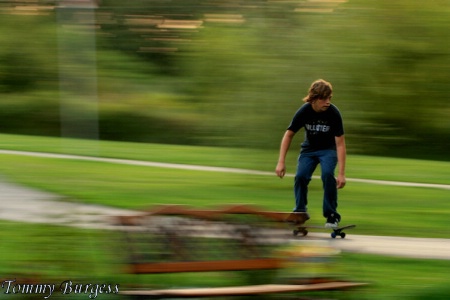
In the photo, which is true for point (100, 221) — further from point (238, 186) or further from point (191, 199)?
point (238, 186)

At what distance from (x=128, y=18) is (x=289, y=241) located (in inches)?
777

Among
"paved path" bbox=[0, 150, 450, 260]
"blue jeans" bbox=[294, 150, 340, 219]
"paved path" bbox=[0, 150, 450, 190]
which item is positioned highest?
"blue jeans" bbox=[294, 150, 340, 219]

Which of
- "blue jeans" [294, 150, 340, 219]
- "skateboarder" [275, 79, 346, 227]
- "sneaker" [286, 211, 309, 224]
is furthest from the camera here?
"blue jeans" [294, 150, 340, 219]

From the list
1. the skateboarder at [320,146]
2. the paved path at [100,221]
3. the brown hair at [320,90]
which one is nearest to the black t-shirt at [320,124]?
the skateboarder at [320,146]

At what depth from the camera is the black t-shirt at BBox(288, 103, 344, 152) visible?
8.70 m

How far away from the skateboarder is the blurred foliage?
3.36 metres

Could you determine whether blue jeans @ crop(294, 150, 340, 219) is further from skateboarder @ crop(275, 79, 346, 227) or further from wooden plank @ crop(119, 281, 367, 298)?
wooden plank @ crop(119, 281, 367, 298)

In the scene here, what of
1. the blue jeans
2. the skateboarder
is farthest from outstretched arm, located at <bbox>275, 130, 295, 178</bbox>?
the blue jeans

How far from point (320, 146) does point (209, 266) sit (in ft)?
9.51

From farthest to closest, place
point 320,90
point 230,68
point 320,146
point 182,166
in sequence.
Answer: point 182,166 → point 230,68 → point 320,146 → point 320,90

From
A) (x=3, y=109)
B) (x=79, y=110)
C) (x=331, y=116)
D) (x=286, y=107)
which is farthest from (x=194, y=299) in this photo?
(x=3, y=109)

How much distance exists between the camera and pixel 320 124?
28.7 feet

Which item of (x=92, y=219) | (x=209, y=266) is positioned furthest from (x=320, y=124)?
(x=209, y=266)

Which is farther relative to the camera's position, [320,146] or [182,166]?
[182,166]
